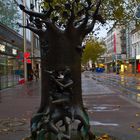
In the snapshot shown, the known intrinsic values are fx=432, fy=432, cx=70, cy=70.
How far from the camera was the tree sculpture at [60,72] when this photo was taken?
8.45 metres

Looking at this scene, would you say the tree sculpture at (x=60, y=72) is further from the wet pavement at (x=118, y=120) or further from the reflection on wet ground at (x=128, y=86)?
the reflection on wet ground at (x=128, y=86)

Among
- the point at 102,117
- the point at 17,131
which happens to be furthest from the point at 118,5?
the point at 17,131

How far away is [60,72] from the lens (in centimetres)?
867

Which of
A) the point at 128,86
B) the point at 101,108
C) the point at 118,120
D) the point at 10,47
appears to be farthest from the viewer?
the point at 10,47

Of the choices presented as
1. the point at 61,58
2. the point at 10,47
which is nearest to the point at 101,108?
Answer: the point at 61,58

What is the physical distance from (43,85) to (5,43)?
85.3 feet

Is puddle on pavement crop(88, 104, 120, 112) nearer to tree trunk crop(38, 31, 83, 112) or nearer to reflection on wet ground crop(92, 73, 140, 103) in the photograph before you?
reflection on wet ground crop(92, 73, 140, 103)

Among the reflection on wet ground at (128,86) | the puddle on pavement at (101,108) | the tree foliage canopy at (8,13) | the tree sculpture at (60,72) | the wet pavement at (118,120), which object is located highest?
the tree foliage canopy at (8,13)

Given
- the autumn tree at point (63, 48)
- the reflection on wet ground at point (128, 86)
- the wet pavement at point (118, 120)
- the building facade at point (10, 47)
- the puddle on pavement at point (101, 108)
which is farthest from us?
the building facade at point (10, 47)

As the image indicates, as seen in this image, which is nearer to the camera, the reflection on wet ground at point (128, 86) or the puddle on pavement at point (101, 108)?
the puddle on pavement at point (101, 108)

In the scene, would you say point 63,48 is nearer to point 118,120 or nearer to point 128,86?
point 118,120

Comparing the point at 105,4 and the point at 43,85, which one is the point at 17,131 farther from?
the point at 105,4

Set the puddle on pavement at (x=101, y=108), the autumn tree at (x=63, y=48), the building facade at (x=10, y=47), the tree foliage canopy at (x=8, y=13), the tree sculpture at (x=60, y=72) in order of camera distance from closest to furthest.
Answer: the tree sculpture at (x=60, y=72), the autumn tree at (x=63, y=48), the puddle on pavement at (x=101, y=108), the tree foliage canopy at (x=8, y=13), the building facade at (x=10, y=47)

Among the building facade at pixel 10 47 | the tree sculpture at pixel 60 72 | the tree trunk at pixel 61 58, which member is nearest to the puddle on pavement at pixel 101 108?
the tree sculpture at pixel 60 72
